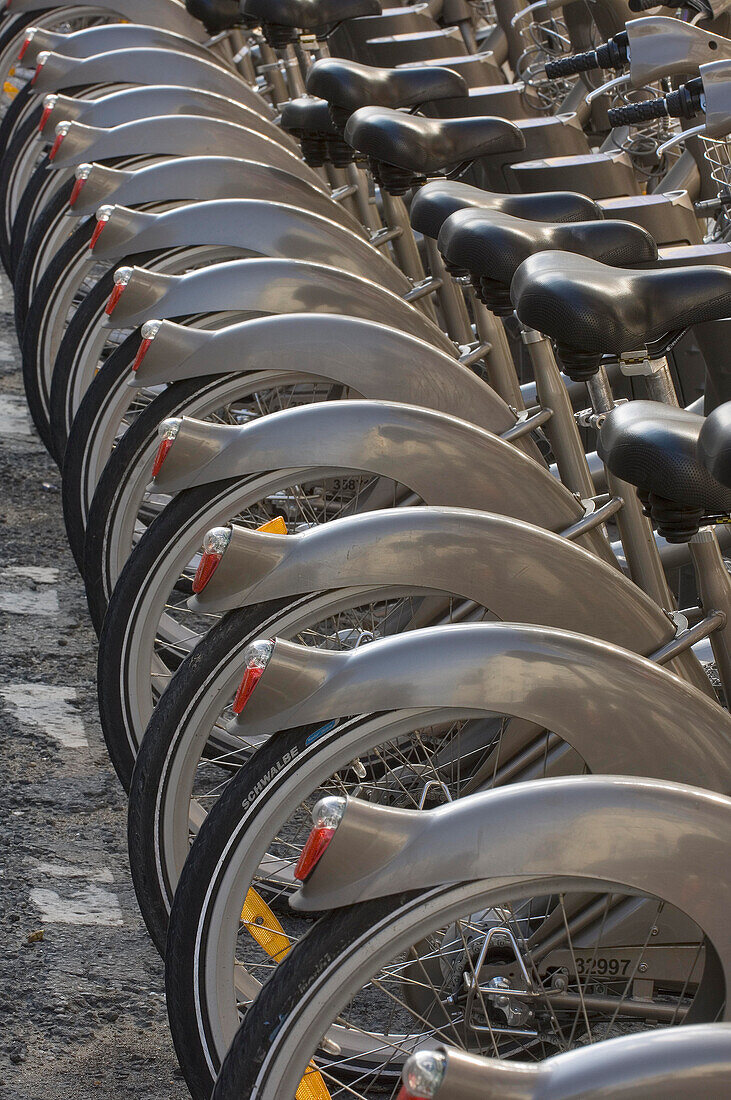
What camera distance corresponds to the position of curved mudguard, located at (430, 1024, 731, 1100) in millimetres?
1218

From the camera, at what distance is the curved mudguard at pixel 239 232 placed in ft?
10.6

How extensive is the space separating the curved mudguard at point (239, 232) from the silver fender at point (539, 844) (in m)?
1.90

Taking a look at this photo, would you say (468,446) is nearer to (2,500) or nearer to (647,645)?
(647,645)

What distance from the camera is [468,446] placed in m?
2.38

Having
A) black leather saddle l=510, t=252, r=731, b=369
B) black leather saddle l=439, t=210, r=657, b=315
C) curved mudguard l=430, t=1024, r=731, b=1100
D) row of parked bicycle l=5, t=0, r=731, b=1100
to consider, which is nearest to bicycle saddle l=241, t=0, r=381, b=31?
row of parked bicycle l=5, t=0, r=731, b=1100

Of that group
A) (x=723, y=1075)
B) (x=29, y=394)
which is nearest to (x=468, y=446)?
(x=723, y=1075)

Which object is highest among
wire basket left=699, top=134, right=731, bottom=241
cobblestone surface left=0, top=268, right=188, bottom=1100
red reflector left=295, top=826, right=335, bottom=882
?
wire basket left=699, top=134, right=731, bottom=241

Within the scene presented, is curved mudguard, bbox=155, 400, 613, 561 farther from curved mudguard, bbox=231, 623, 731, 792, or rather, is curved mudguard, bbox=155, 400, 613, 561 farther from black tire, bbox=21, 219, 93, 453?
black tire, bbox=21, 219, 93, 453

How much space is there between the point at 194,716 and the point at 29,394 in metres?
2.19

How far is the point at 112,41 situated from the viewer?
15.7 ft

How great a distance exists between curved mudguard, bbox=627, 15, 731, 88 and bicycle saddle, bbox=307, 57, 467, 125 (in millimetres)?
756

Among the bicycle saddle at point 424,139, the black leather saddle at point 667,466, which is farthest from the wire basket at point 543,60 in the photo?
the black leather saddle at point 667,466

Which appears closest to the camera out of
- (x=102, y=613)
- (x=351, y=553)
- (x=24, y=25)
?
(x=351, y=553)

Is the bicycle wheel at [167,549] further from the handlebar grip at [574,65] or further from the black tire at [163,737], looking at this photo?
the handlebar grip at [574,65]
